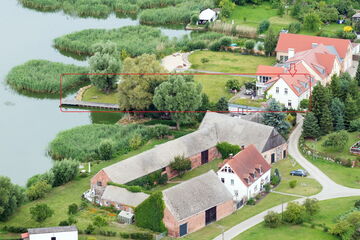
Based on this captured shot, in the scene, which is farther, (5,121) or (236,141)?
(5,121)

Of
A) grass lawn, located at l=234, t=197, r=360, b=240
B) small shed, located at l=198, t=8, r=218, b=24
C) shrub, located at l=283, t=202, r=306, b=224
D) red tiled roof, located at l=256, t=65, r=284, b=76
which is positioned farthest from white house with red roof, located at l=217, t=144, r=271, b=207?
small shed, located at l=198, t=8, r=218, b=24

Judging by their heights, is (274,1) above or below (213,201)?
above

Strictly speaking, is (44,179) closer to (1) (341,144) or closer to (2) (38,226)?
(2) (38,226)

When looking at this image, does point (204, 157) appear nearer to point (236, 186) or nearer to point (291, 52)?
point (236, 186)

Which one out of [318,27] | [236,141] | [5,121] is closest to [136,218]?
[236,141]

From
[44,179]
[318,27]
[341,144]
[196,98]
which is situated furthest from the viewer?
[318,27]

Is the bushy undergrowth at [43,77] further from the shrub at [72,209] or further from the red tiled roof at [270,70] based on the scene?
the shrub at [72,209]

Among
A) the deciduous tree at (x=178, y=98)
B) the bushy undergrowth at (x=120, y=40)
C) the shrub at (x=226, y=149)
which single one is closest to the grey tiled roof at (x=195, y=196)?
the shrub at (x=226, y=149)
